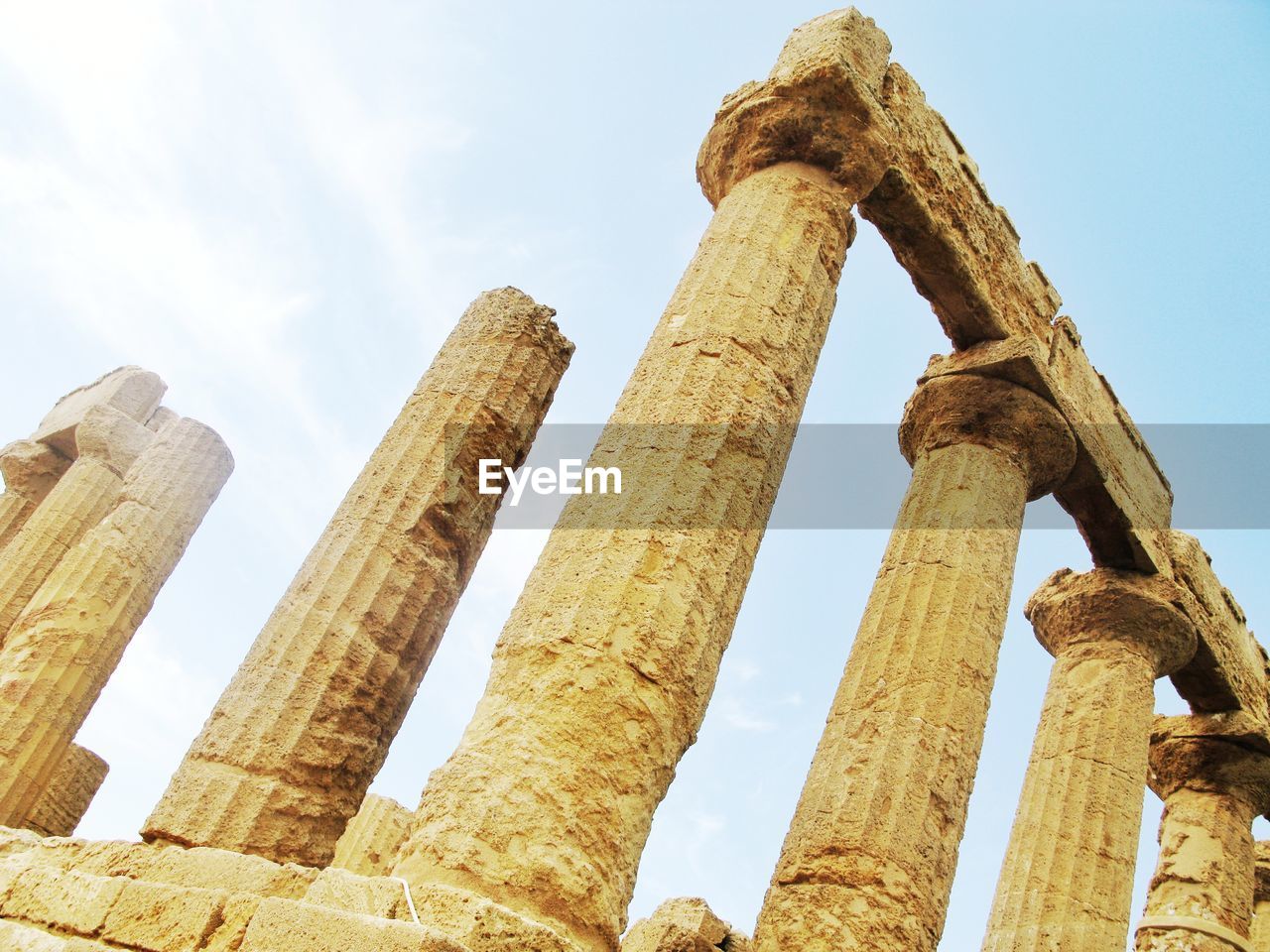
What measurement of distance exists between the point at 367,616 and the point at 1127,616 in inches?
290

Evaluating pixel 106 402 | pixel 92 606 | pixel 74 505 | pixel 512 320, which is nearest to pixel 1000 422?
pixel 512 320

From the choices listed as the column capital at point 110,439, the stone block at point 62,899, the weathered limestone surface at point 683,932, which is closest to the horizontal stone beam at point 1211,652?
the weathered limestone surface at point 683,932

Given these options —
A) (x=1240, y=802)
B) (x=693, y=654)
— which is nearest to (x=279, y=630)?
(x=693, y=654)

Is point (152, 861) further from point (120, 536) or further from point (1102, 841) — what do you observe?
point (1102, 841)

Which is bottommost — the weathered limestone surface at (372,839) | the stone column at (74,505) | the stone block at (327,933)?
the stone block at (327,933)

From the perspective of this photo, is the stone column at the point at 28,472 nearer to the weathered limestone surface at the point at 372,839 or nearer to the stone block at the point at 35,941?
the weathered limestone surface at the point at 372,839

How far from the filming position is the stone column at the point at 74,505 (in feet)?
37.5

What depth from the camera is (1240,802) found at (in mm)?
11625

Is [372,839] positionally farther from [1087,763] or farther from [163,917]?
[163,917]

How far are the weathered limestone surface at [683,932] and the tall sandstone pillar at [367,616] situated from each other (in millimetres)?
2191


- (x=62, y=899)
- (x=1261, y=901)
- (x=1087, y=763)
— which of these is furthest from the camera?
(x=1261, y=901)

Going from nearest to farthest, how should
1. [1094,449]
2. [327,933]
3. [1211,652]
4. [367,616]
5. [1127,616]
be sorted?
[327,933] < [367,616] < [1094,449] < [1127,616] < [1211,652]

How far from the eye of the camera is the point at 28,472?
1349 centimetres

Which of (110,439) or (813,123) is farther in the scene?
(110,439)
